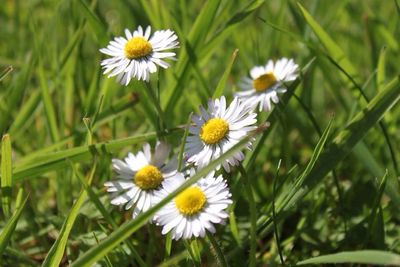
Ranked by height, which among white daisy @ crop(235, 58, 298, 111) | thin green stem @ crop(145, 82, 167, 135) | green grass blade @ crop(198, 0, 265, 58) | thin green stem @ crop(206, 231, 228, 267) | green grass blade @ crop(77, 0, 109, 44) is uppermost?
green grass blade @ crop(77, 0, 109, 44)

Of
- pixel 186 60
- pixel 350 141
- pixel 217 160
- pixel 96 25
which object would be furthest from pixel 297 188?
pixel 96 25

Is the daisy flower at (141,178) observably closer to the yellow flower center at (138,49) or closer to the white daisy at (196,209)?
the white daisy at (196,209)

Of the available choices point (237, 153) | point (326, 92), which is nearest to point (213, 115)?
point (237, 153)

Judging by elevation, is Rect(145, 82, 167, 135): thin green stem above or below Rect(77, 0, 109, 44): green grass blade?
below

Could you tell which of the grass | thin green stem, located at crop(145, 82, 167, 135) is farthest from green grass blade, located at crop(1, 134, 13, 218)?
thin green stem, located at crop(145, 82, 167, 135)

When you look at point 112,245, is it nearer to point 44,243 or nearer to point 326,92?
point 44,243

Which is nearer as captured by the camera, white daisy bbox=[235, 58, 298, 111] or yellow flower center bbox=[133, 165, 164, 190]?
yellow flower center bbox=[133, 165, 164, 190]

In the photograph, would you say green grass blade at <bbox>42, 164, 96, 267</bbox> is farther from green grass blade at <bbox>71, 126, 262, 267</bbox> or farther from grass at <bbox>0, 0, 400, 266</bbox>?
green grass blade at <bbox>71, 126, 262, 267</bbox>
